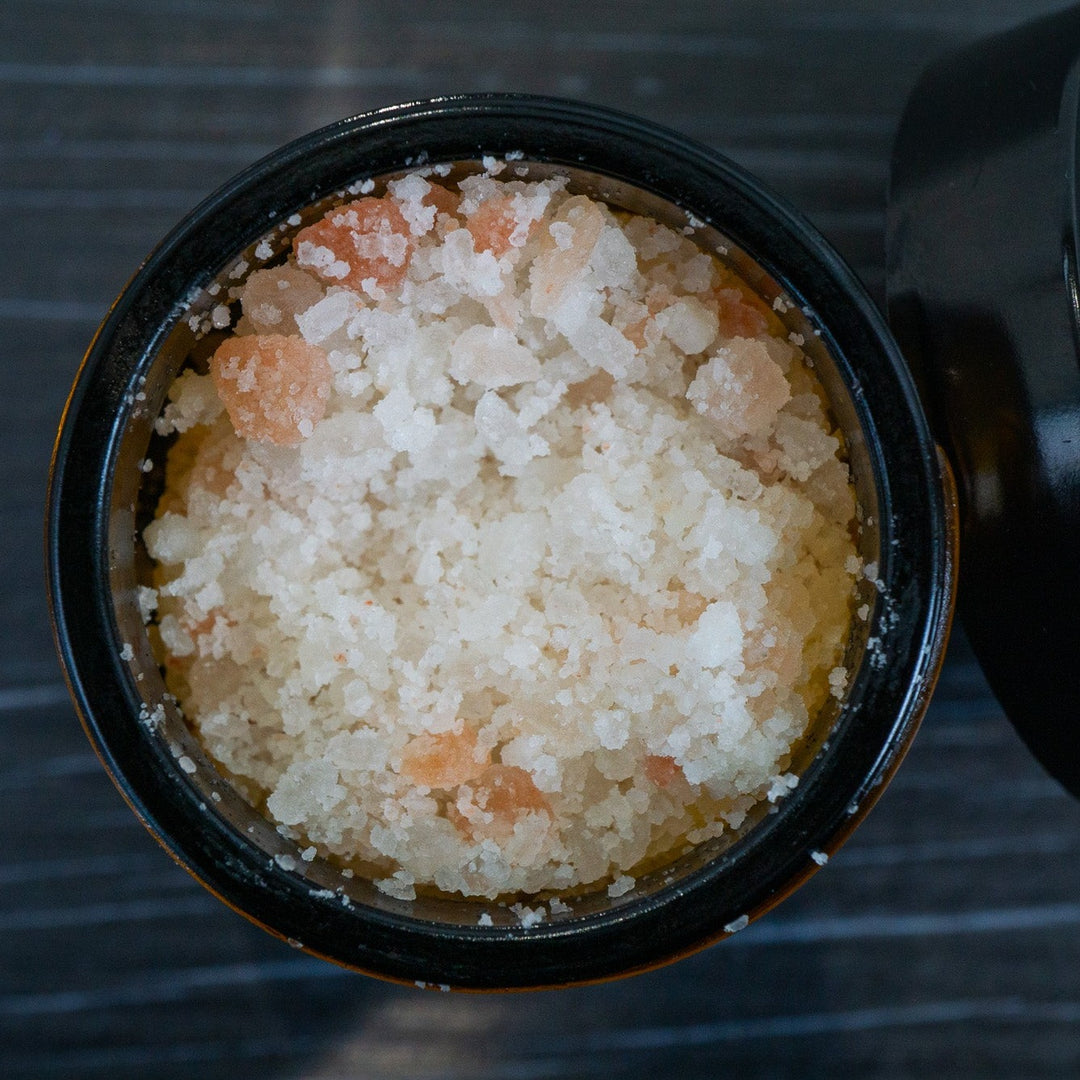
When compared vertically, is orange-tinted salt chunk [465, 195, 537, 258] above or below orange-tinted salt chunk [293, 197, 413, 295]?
above

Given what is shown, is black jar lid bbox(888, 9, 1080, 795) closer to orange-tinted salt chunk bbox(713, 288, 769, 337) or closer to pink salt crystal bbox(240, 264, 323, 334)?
orange-tinted salt chunk bbox(713, 288, 769, 337)

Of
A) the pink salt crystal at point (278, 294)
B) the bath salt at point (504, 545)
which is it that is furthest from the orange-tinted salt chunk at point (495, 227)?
the pink salt crystal at point (278, 294)

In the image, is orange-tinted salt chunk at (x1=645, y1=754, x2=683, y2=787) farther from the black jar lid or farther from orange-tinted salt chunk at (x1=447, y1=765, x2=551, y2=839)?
the black jar lid

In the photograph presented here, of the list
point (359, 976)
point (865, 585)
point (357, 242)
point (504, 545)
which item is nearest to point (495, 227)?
point (357, 242)

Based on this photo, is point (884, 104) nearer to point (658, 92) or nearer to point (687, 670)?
point (658, 92)

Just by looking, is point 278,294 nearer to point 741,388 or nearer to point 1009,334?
point 741,388

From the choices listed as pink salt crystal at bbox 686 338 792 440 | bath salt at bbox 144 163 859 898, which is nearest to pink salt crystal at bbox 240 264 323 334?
bath salt at bbox 144 163 859 898

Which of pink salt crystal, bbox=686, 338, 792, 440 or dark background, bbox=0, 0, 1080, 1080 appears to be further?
dark background, bbox=0, 0, 1080, 1080
